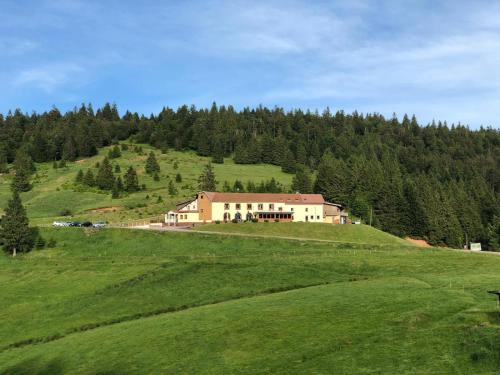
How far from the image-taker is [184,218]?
4461 inches

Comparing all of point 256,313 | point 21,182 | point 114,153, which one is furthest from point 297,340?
point 114,153

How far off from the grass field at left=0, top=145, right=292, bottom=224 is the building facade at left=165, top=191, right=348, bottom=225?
11.5 m

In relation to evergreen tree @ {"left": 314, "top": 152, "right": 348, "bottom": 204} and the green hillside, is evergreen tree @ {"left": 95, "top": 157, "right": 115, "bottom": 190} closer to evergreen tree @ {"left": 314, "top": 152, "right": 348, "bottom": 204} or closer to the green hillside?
the green hillside

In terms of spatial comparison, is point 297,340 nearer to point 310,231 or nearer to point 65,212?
point 310,231

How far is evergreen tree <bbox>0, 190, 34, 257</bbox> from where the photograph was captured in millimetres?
83312

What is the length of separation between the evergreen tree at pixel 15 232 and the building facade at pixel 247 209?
33009 mm

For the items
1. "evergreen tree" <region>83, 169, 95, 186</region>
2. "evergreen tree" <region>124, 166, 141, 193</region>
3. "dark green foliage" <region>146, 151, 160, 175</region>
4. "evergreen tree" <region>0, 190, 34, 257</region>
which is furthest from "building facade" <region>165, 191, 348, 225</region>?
"dark green foliage" <region>146, 151, 160, 175</region>

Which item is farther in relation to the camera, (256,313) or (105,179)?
(105,179)

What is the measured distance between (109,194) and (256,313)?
386 ft

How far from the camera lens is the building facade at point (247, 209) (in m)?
112

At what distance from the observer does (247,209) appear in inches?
4488

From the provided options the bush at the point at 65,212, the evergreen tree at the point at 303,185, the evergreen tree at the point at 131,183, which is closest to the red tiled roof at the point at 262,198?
the evergreen tree at the point at 303,185

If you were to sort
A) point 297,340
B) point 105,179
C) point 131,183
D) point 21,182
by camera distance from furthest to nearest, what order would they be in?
1. point 105,179
2. point 21,182
3. point 131,183
4. point 297,340

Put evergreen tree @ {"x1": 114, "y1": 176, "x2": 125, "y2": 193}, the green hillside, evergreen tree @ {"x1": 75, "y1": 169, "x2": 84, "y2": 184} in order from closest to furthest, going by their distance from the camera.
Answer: the green hillside → evergreen tree @ {"x1": 114, "y1": 176, "x2": 125, "y2": 193} → evergreen tree @ {"x1": 75, "y1": 169, "x2": 84, "y2": 184}
